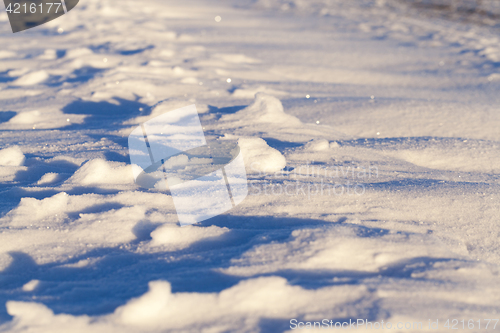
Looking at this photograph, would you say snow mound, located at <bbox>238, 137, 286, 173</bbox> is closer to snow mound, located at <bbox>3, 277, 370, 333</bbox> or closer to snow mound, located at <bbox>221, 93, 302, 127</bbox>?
snow mound, located at <bbox>221, 93, 302, 127</bbox>

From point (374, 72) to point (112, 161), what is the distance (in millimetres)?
2232

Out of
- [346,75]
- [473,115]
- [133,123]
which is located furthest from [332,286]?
[346,75]

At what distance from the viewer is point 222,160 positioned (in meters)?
1.55

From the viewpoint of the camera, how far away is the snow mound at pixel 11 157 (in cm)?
152

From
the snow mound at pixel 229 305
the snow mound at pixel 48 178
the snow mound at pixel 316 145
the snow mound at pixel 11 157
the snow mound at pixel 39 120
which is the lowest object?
the snow mound at pixel 229 305

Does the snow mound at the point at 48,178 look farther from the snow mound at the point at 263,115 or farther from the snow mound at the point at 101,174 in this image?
the snow mound at the point at 263,115

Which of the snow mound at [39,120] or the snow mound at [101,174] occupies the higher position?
the snow mound at [39,120]

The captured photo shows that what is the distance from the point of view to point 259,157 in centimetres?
152

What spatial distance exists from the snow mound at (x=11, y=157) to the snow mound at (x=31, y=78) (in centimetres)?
118

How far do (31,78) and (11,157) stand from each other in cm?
125

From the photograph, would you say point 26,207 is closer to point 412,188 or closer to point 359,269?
point 359,269

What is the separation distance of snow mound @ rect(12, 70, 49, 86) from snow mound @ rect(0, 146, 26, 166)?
46.4 inches

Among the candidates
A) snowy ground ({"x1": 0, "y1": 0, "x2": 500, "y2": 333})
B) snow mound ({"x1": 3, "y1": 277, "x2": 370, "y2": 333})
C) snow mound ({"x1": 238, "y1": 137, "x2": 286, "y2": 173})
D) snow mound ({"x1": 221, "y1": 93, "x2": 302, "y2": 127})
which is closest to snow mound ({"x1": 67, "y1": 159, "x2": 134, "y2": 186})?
snowy ground ({"x1": 0, "y1": 0, "x2": 500, "y2": 333})

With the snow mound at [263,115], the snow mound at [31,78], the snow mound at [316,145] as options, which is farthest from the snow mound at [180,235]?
the snow mound at [31,78]
